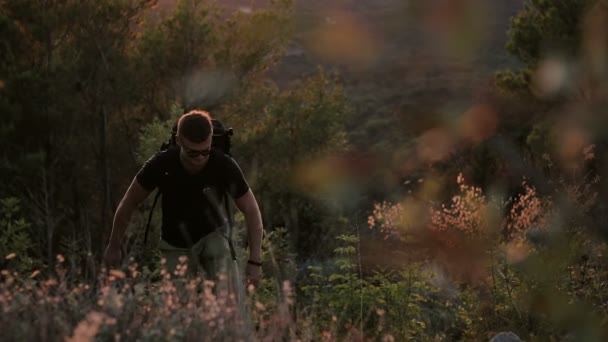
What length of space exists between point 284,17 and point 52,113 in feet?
17.6

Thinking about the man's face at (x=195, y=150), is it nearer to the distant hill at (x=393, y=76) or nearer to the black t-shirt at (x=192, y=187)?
the black t-shirt at (x=192, y=187)

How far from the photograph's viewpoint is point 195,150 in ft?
15.4

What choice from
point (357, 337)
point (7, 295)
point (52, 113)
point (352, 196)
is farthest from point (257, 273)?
point (352, 196)

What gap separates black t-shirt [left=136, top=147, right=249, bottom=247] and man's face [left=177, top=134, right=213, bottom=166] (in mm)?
121

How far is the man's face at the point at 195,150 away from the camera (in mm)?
4688

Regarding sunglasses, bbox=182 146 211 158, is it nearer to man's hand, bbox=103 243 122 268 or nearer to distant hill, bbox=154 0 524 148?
man's hand, bbox=103 243 122 268

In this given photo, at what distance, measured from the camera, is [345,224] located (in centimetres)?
1686

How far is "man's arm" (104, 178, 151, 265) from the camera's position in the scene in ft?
16.5

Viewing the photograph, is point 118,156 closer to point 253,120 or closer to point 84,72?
point 84,72

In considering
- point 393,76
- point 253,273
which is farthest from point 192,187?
point 393,76

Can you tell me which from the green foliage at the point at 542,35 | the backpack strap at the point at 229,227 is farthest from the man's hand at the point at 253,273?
the green foliage at the point at 542,35

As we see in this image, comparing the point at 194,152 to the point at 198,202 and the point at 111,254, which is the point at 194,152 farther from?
the point at 111,254

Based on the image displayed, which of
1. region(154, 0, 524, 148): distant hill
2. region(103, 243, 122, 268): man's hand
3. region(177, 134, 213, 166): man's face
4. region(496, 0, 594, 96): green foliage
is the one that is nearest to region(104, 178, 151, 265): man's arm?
region(103, 243, 122, 268): man's hand

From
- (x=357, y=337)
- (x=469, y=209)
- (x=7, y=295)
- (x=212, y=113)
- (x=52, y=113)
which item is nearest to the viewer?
(x=7, y=295)
